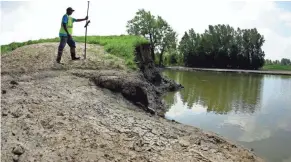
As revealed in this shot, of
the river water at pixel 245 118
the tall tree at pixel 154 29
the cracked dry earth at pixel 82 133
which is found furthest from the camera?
the tall tree at pixel 154 29

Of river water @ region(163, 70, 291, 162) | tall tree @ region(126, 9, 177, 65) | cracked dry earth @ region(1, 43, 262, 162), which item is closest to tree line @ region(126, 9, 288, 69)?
tall tree @ region(126, 9, 177, 65)

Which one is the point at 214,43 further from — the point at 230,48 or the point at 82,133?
the point at 82,133

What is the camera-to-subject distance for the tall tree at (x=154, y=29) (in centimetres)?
7469

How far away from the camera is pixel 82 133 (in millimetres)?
7035

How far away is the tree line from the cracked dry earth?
65614 mm

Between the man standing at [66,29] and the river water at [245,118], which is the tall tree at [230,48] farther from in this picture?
the man standing at [66,29]

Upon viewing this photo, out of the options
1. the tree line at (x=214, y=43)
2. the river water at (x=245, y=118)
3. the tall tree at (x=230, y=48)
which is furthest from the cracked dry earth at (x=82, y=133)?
the tall tree at (x=230, y=48)

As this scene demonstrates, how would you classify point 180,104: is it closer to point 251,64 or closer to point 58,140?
point 58,140

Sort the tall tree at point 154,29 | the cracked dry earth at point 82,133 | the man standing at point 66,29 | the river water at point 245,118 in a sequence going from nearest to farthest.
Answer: the cracked dry earth at point 82,133 → the river water at point 245,118 → the man standing at point 66,29 → the tall tree at point 154,29

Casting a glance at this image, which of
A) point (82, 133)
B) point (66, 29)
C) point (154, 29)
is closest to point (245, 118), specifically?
point (66, 29)

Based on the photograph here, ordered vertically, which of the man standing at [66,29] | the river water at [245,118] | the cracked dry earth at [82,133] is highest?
the man standing at [66,29]

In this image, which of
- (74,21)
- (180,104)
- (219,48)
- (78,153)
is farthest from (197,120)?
(219,48)

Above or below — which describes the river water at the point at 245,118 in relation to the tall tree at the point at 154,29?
below

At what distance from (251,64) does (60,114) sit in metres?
77.6
